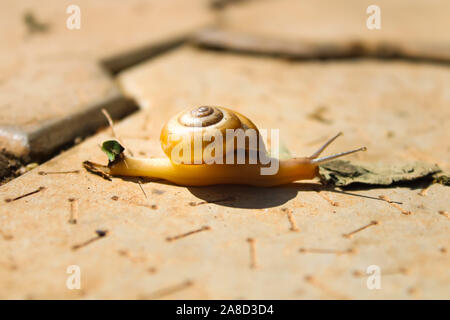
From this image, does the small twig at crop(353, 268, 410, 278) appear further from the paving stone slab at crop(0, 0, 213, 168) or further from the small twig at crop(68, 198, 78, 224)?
the paving stone slab at crop(0, 0, 213, 168)

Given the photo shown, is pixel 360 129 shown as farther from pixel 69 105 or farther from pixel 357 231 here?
pixel 69 105

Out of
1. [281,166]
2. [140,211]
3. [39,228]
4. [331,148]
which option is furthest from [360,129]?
[39,228]

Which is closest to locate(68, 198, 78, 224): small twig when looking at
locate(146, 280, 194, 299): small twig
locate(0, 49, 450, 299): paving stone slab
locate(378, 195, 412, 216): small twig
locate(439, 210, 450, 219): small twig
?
locate(0, 49, 450, 299): paving stone slab

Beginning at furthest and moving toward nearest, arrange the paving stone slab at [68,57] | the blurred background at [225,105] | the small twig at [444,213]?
the paving stone slab at [68,57], the small twig at [444,213], the blurred background at [225,105]

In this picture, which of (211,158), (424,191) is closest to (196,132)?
(211,158)

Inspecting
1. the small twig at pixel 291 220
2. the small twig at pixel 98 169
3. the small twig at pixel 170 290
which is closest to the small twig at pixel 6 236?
the small twig at pixel 98 169

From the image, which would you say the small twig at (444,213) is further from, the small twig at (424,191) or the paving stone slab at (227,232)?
the small twig at (424,191)
